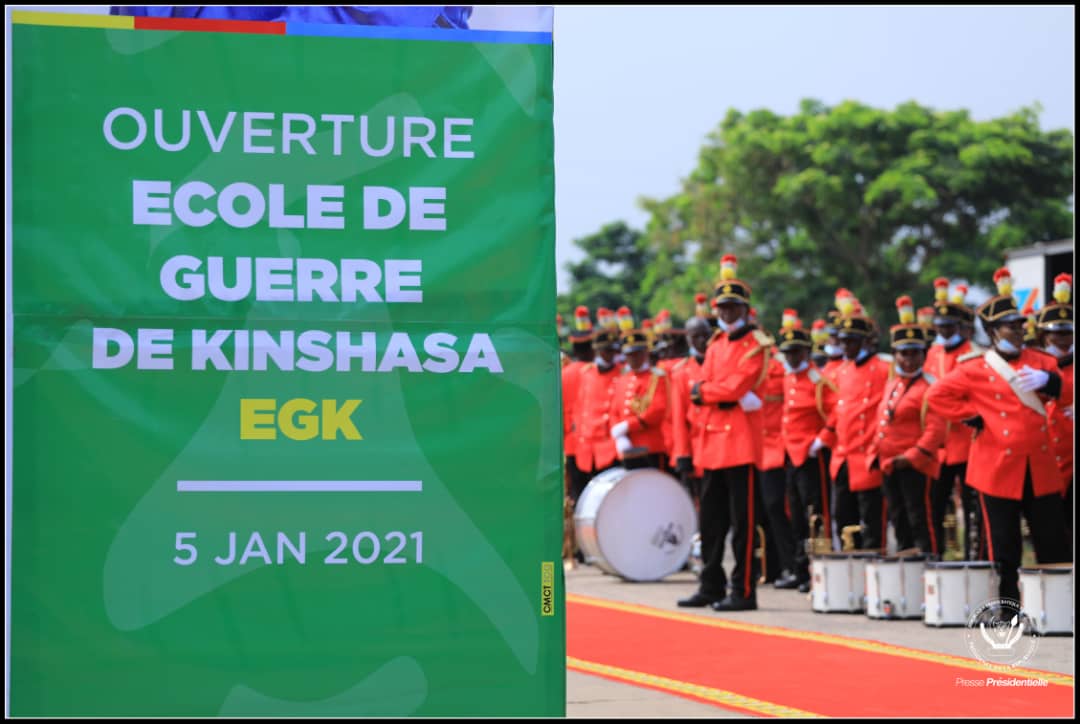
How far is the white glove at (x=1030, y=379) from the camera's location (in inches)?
436

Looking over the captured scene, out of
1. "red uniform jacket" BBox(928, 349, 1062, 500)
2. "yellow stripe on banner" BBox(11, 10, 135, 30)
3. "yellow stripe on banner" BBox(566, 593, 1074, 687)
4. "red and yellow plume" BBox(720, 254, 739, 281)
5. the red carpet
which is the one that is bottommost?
the red carpet

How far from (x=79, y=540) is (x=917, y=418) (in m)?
10.8

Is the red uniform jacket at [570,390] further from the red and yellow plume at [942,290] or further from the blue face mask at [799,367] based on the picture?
the red and yellow plume at [942,290]

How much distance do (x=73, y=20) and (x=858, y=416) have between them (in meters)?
11.6

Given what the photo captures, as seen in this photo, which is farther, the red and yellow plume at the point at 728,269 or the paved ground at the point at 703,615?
the red and yellow plume at the point at 728,269

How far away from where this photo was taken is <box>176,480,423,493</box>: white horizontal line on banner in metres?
3.58

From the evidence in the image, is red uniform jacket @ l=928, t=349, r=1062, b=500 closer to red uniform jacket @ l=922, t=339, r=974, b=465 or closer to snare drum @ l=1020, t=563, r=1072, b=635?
snare drum @ l=1020, t=563, r=1072, b=635

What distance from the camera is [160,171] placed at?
3.59 m

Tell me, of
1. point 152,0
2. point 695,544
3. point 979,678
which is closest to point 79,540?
point 152,0

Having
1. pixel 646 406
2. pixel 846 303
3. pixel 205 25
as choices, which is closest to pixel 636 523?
pixel 646 406

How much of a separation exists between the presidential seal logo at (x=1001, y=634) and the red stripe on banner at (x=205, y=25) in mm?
7077

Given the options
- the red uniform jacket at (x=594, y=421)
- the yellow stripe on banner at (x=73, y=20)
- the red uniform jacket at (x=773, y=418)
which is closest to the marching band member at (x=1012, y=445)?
the red uniform jacket at (x=773, y=418)

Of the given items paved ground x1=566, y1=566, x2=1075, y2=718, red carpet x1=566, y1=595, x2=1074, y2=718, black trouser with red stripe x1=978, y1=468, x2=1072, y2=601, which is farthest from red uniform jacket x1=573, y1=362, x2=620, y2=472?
black trouser with red stripe x1=978, y1=468, x2=1072, y2=601

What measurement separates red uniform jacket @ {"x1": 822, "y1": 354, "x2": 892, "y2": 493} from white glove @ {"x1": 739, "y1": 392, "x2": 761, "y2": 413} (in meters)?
1.76
